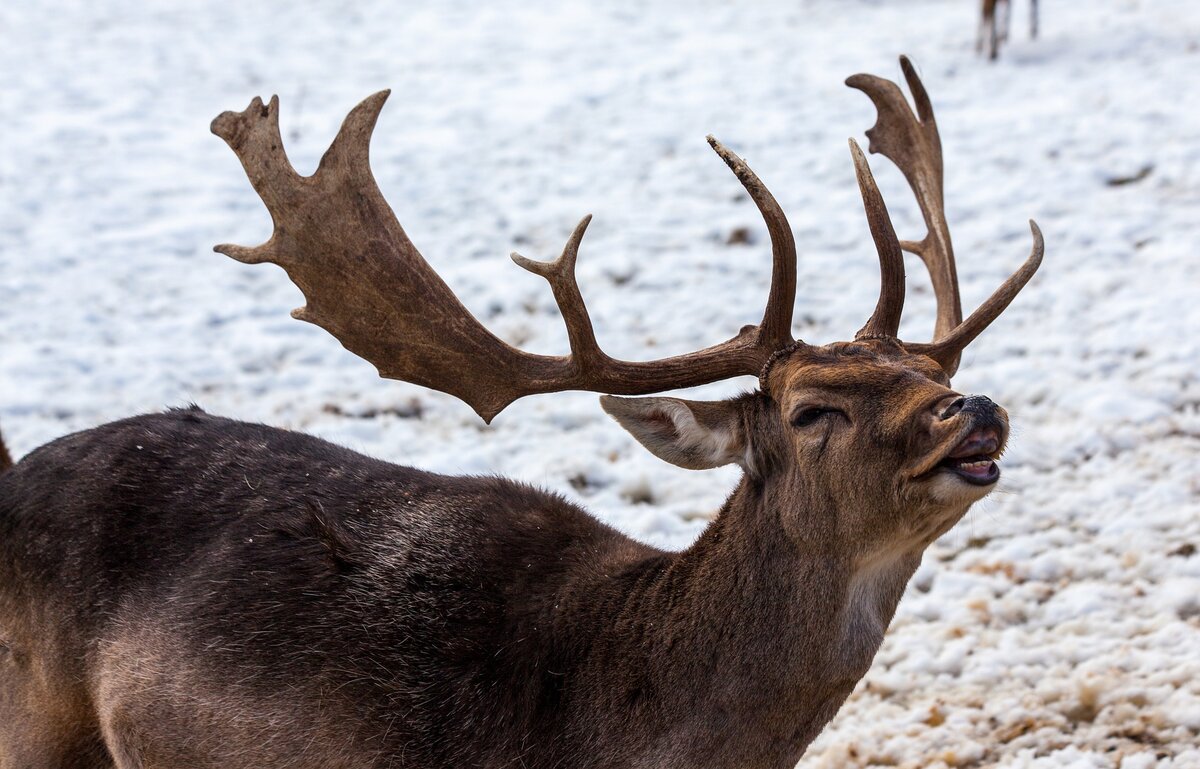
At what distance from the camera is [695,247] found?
985 centimetres

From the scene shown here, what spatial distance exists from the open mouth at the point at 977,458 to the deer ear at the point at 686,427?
2.40ft

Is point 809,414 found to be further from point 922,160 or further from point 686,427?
point 922,160

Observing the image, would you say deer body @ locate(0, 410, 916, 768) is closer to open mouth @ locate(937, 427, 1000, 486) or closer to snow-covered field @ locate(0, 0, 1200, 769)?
open mouth @ locate(937, 427, 1000, 486)

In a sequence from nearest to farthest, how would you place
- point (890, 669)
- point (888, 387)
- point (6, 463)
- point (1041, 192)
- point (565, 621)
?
point (888, 387) < point (565, 621) < point (6, 463) < point (890, 669) < point (1041, 192)

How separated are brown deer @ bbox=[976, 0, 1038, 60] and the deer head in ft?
29.7

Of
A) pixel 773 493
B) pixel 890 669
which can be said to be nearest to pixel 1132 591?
pixel 890 669

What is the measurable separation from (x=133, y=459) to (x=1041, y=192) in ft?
25.2

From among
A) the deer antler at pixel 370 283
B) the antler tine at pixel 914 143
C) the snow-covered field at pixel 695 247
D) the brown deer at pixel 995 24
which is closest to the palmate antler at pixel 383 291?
the deer antler at pixel 370 283

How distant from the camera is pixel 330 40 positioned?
15.3 m

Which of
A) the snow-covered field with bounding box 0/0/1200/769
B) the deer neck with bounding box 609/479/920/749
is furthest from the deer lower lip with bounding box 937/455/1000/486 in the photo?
the snow-covered field with bounding box 0/0/1200/769

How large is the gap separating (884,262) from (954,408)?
2.87 ft

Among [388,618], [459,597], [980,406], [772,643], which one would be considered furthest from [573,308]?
[980,406]

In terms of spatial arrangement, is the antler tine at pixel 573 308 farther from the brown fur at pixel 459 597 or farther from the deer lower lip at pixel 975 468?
the deer lower lip at pixel 975 468

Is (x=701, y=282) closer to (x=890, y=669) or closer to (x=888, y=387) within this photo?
(x=890, y=669)
